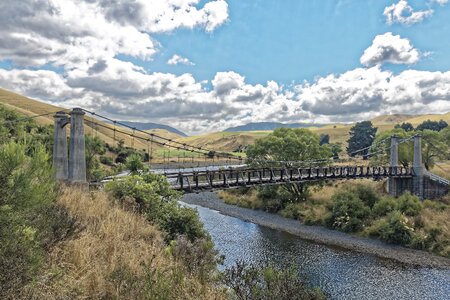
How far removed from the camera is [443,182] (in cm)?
3562

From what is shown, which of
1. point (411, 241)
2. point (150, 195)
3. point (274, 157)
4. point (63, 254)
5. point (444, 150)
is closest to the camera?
point (63, 254)

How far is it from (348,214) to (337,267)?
10.9 metres

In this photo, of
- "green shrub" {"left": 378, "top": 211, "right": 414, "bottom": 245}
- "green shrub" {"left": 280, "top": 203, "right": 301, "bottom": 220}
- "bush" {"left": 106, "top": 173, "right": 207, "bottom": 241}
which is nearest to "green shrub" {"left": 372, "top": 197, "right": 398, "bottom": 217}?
"green shrub" {"left": 378, "top": 211, "right": 414, "bottom": 245}

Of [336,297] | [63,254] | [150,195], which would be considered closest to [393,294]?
[336,297]

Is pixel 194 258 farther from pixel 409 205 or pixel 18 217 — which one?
pixel 409 205

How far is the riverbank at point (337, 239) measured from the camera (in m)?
23.7

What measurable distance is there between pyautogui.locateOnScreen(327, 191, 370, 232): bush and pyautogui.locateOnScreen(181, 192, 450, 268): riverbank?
0.90 m

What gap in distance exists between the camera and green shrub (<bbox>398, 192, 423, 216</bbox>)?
3098cm

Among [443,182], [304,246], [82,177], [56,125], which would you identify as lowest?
[304,246]

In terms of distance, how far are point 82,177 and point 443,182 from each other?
33.3 meters

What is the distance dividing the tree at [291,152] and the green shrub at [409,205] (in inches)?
370

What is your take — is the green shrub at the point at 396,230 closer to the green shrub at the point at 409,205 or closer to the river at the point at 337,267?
the green shrub at the point at 409,205

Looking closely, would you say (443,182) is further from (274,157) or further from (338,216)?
(274,157)

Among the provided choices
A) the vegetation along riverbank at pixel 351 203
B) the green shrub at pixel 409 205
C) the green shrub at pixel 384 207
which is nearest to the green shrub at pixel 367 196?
the vegetation along riverbank at pixel 351 203
